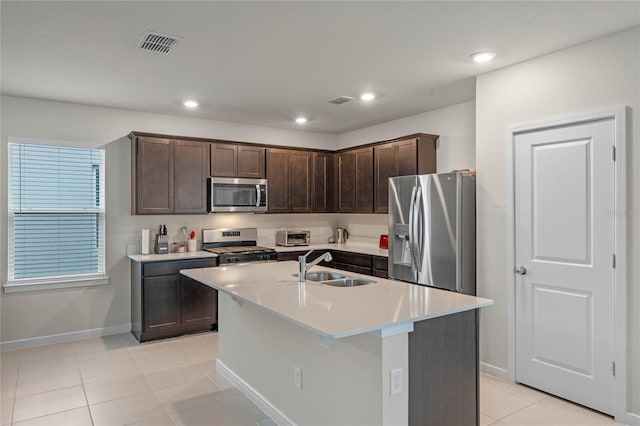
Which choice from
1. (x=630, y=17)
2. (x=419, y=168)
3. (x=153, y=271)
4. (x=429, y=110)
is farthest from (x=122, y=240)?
(x=630, y=17)

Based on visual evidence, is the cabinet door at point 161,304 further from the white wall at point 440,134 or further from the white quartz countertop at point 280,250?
the white wall at point 440,134

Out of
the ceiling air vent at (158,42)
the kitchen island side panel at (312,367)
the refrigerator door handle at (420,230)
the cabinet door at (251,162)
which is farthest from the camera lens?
the cabinet door at (251,162)

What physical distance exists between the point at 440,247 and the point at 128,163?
12.0 feet

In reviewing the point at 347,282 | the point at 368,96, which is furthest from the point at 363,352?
the point at 368,96

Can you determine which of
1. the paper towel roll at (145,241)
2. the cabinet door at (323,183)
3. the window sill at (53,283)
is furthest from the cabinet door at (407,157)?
the window sill at (53,283)

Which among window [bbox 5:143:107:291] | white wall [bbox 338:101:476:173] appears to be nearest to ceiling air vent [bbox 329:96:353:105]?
white wall [bbox 338:101:476:173]

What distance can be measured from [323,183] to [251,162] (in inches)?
46.2

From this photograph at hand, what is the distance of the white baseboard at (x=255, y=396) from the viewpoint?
2.76 metres

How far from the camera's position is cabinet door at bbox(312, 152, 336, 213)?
19.9 ft

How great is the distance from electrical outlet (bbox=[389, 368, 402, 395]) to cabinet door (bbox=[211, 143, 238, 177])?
12.5ft

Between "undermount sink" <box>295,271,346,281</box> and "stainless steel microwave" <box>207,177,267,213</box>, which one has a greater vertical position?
"stainless steel microwave" <box>207,177,267,213</box>

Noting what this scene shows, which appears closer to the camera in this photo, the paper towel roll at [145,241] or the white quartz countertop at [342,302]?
the white quartz countertop at [342,302]

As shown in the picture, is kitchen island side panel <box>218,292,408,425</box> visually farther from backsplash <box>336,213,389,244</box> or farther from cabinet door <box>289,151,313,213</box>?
backsplash <box>336,213,389,244</box>

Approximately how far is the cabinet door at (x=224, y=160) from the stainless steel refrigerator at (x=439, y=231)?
7.33 feet
